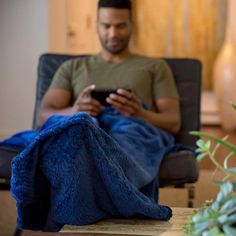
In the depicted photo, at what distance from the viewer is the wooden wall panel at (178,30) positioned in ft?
17.5

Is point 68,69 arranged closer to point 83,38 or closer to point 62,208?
point 62,208

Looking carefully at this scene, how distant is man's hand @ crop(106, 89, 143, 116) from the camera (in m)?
2.12

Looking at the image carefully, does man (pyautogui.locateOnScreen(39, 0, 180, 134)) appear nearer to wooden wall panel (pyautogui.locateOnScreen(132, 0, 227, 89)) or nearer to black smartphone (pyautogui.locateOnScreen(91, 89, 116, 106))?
black smartphone (pyautogui.locateOnScreen(91, 89, 116, 106))

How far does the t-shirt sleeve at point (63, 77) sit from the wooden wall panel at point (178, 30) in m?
2.98

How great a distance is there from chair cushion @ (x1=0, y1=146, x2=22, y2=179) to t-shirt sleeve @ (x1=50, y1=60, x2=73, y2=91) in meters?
0.50

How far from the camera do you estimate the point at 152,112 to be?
7.52ft

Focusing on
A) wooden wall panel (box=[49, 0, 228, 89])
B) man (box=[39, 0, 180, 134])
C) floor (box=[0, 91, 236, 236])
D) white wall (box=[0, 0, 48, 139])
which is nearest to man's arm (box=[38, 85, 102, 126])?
man (box=[39, 0, 180, 134])

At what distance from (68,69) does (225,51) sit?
8.60ft

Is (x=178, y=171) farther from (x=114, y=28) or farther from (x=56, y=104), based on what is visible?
(x=114, y=28)

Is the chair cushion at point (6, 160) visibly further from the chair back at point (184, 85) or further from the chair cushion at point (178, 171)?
→ the chair cushion at point (178, 171)

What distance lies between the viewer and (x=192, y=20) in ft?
17.6

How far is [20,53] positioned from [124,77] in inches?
53.0

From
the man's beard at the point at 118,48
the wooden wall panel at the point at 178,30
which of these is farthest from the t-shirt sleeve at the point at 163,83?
the wooden wall panel at the point at 178,30

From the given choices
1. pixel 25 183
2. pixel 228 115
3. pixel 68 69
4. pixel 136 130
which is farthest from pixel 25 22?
pixel 25 183
